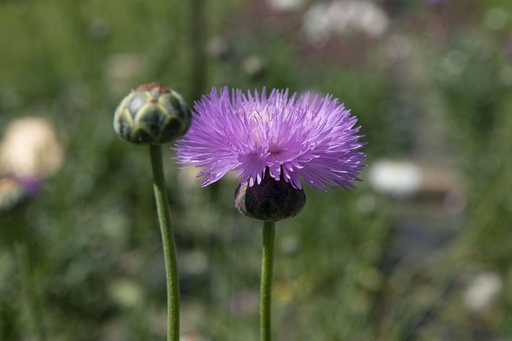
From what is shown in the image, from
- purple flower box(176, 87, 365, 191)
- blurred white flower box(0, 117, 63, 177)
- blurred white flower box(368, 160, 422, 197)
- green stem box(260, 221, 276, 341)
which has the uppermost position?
blurred white flower box(0, 117, 63, 177)

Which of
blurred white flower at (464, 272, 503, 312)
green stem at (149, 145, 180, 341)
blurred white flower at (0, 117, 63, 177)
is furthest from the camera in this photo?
blurred white flower at (0, 117, 63, 177)

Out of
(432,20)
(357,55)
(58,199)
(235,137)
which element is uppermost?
(432,20)

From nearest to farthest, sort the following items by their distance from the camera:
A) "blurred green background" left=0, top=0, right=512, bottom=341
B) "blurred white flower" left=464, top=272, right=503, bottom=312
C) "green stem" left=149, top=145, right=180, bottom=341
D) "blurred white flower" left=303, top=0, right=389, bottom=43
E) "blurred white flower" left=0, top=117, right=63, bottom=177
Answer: "green stem" left=149, top=145, right=180, bottom=341, "blurred green background" left=0, top=0, right=512, bottom=341, "blurred white flower" left=464, top=272, right=503, bottom=312, "blurred white flower" left=0, top=117, right=63, bottom=177, "blurred white flower" left=303, top=0, right=389, bottom=43

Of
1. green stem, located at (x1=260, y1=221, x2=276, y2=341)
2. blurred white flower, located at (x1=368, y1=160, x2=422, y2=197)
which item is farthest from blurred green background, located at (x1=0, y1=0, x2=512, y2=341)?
green stem, located at (x1=260, y1=221, x2=276, y2=341)

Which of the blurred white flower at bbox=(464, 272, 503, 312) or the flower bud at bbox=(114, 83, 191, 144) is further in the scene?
the blurred white flower at bbox=(464, 272, 503, 312)

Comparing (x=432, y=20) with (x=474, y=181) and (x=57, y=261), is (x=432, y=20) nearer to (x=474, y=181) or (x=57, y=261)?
(x=474, y=181)

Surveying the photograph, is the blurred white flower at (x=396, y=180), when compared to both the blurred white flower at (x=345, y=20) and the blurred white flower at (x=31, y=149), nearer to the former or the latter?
the blurred white flower at (x=31, y=149)

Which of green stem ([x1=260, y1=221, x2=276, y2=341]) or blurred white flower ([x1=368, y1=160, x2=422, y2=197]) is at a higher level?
blurred white flower ([x1=368, y1=160, x2=422, y2=197])

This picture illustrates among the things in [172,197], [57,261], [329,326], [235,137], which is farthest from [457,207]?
[235,137]

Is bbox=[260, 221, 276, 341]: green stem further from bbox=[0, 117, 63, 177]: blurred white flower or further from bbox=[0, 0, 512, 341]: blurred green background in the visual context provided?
bbox=[0, 117, 63, 177]: blurred white flower
